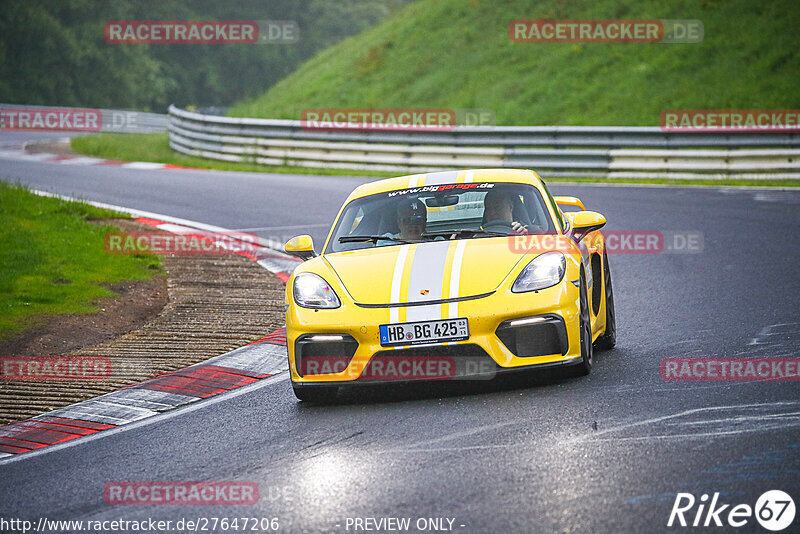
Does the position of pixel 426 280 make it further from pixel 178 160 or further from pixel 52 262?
pixel 178 160

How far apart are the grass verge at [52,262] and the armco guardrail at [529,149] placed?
25.9ft

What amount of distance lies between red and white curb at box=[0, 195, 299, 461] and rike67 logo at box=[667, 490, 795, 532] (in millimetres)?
3655

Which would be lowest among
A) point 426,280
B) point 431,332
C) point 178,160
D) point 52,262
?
point 431,332

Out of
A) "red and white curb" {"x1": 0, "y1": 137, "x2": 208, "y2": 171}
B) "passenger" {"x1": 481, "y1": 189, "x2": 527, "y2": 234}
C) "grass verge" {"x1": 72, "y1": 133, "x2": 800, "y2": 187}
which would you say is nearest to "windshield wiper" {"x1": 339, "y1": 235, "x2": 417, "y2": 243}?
"passenger" {"x1": 481, "y1": 189, "x2": 527, "y2": 234}

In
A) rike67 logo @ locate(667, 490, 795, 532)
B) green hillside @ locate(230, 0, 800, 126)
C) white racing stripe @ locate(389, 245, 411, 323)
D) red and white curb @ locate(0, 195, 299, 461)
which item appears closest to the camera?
rike67 logo @ locate(667, 490, 795, 532)

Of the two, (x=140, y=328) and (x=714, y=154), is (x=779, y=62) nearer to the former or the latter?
(x=714, y=154)

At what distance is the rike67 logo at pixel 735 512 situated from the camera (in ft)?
13.7

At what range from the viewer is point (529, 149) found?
68.0 ft

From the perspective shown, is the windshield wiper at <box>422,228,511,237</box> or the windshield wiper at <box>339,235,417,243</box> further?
the windshield wiper at <box>339,235,417,243</box>

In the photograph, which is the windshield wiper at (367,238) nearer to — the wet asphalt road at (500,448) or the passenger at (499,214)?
the passenger at (499,214)

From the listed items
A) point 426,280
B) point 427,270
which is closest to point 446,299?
point 426,280

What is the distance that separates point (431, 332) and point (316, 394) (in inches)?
35.6

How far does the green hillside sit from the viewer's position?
26.1 m

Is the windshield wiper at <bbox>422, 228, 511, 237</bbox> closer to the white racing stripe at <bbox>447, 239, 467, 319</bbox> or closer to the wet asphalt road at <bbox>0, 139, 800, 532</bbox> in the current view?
the white racing stripe at <bbox>447, 239, 467, 319</bbox>
